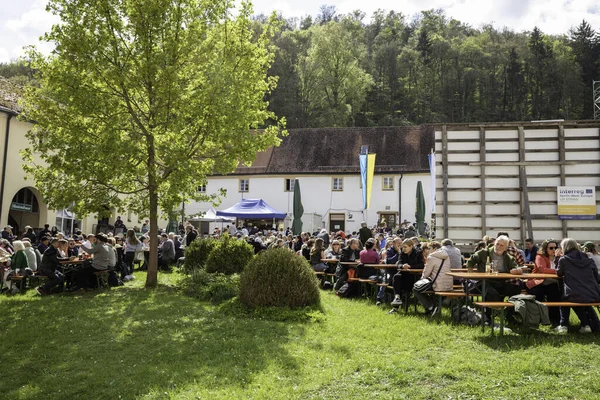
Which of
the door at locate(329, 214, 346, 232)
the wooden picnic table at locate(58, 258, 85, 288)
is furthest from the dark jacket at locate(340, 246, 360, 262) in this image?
the door at locate(329, 214, 346, 232)

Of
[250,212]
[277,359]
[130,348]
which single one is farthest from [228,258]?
[250,212]

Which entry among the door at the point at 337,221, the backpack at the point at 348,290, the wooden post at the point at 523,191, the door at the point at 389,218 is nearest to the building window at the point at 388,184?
the door at the point at 389,218

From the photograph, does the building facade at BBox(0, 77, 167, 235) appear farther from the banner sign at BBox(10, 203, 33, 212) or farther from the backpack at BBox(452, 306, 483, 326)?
the backpack at BBox(452, 306, 483, 326)

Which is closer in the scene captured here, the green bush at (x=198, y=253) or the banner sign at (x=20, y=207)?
the green bush at (x=198, y=253)

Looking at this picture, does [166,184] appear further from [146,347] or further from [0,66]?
[0,66]

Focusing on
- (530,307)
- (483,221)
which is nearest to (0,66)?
(483,221)

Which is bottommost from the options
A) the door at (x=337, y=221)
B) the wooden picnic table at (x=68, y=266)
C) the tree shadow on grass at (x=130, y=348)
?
the tree shadow on grass at (x=130, y=348)

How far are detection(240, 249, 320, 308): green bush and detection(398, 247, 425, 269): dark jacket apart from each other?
1960 millimetres

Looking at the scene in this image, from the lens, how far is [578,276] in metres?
8.48

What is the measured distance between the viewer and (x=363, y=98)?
2142 inches

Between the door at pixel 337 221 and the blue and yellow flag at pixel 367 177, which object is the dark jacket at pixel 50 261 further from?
the door at pixel 337 221

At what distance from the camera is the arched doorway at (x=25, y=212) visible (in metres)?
27.3

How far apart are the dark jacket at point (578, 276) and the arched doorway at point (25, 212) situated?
26134mm

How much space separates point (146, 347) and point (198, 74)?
27.0 feet
